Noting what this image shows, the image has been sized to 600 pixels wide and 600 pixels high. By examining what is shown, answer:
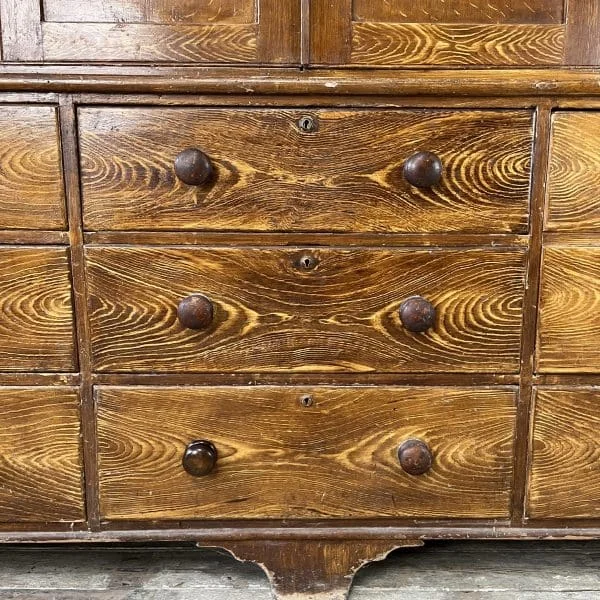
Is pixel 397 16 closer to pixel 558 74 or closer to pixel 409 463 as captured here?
pixel 558 74

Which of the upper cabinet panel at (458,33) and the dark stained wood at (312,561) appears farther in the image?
the dark stained wood at (312,561)

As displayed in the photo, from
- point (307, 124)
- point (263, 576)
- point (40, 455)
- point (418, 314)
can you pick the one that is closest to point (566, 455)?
point (418, 314)

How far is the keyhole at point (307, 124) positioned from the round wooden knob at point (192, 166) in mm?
166

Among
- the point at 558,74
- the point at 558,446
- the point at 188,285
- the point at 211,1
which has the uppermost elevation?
the point at 211,1

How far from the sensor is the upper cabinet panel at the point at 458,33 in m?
1.08

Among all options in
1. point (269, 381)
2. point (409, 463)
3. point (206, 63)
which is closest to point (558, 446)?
point (409, 463)

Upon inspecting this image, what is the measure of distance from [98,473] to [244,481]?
263 mm

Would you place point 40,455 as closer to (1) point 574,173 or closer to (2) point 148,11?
(2) point 148,11

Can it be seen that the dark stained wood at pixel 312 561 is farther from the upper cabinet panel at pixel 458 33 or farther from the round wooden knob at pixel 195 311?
the upper cabinet panel at pixel 458 33

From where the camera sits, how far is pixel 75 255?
3.60 feet

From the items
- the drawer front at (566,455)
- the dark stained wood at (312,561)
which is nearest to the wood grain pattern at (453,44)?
the drawer front at (566,455)

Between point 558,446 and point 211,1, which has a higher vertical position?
point 211,1

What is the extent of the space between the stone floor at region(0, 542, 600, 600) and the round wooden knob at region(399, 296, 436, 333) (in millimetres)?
540

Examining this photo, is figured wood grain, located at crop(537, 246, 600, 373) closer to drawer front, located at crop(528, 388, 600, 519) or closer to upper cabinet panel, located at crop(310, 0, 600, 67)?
drawer front, located at crop(528, 388, 600, 519)
